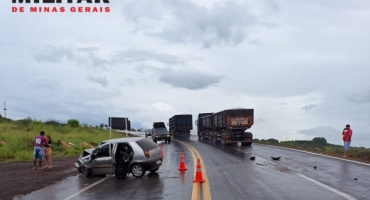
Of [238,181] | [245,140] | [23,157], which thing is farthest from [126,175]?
[245,140]

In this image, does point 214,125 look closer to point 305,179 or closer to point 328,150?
point 328,150

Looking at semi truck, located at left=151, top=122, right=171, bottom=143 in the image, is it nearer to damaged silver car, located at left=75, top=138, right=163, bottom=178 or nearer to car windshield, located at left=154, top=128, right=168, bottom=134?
car windshield, located at left=154, top=128, right=168, bottom=134

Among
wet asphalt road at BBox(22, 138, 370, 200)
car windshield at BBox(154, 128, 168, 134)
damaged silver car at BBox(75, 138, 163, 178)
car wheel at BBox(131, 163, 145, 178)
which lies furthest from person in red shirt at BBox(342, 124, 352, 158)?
car windshield at BBox(154, 128, 168, 134)

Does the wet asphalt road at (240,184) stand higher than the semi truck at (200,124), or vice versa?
the semi truck at (200,124)

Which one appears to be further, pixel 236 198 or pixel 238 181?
pixel 238 181

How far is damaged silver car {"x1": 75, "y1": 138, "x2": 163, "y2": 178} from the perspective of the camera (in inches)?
658

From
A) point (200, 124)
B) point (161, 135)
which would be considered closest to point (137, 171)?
point (161, 135)

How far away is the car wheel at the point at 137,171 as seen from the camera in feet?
54.6

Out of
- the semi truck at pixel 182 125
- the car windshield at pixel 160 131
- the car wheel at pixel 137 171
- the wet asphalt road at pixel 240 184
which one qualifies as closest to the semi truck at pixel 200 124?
the semi truck at pixel 182 125

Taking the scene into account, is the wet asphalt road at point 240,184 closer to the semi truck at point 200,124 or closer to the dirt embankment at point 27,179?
the dirt embankment at point 27,179

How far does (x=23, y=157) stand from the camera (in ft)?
95.7

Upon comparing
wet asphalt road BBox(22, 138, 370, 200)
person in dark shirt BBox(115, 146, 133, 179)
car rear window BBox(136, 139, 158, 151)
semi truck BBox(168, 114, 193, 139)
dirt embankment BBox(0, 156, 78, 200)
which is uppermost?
semi truck BBox(168, 114, 193, 139)

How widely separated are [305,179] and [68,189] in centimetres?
773

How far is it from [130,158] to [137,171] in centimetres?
58
